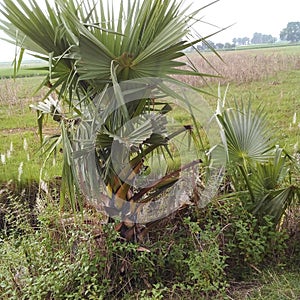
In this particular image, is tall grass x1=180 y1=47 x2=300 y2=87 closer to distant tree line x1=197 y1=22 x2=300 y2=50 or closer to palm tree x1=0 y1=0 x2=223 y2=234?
distant tree line x1=197 y1=22 x2=300 y2=50

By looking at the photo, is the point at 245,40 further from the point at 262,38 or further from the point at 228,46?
the point at 228,46

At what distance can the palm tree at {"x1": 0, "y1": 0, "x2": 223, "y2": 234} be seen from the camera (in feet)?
5.36

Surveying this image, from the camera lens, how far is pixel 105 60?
1.65 meters

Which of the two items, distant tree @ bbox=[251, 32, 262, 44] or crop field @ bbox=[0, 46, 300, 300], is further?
distant tree @ bbox=[251, 32, 262, 44]

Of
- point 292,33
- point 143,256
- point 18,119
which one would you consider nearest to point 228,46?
point 292,33

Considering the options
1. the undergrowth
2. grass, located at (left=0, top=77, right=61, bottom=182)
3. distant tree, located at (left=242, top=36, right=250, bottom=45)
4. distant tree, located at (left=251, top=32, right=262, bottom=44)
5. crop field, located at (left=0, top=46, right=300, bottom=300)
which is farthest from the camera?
distant tree, located at (left=251, top=32, right=262, bottom=44)

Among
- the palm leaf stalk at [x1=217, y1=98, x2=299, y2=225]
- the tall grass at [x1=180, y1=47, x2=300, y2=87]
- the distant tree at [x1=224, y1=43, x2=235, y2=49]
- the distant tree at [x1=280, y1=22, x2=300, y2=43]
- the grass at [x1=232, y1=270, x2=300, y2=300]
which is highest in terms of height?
the distant tree at [x1=280, y1=22, x2=300, y2=43]

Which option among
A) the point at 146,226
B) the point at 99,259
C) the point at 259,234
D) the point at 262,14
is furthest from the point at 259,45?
the point at 99,259

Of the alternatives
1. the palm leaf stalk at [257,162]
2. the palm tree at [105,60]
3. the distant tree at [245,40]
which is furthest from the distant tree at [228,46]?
the palm tree at [105,60]

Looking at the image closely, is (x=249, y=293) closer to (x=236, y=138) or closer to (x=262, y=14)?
(x=236, y=138)

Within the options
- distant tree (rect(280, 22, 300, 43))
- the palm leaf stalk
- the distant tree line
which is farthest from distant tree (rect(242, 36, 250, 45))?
the palm leaf stalk

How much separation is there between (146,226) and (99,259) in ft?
1.09

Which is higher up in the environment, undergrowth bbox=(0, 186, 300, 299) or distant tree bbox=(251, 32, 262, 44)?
distant tree bbox=(251, 32, 262, 44)

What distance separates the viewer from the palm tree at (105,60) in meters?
1.63
